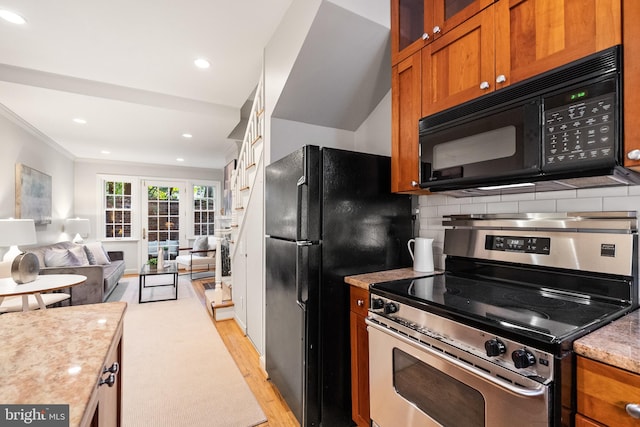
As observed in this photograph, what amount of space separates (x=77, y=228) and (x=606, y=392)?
23.4 ft

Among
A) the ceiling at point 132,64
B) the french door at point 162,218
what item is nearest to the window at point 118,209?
the french door at point 162,218

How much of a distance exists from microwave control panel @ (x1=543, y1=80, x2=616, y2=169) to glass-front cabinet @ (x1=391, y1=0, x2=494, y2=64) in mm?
622

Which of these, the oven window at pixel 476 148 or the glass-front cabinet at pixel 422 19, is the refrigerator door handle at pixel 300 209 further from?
the glass-front cabinet at pixel 422 19

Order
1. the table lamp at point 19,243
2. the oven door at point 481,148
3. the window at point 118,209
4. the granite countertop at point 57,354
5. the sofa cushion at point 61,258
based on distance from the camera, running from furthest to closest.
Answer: the window at point 118,209 < the sofa cushion at point 61,258 < the table lamp at point 19,243 < the oven door at point 481,148 < the granite countertop at point 57,354

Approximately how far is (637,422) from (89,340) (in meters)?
1.53

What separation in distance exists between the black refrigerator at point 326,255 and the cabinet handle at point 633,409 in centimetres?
122

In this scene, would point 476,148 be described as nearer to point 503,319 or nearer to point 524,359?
point 503,319

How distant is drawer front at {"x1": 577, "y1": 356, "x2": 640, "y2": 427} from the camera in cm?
77

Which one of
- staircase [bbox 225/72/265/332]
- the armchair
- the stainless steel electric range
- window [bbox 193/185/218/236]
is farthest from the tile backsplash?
window [bbox 193/185/218/236]

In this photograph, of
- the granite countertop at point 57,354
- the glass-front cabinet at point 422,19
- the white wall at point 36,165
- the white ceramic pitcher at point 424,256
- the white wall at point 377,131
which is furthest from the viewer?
the white wall at point 36,165

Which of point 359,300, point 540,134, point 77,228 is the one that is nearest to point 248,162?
point 359,300

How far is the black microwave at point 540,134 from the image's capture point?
103 cm

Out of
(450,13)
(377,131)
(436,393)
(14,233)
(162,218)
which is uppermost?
(450,13)

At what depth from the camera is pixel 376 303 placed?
1.51 m
